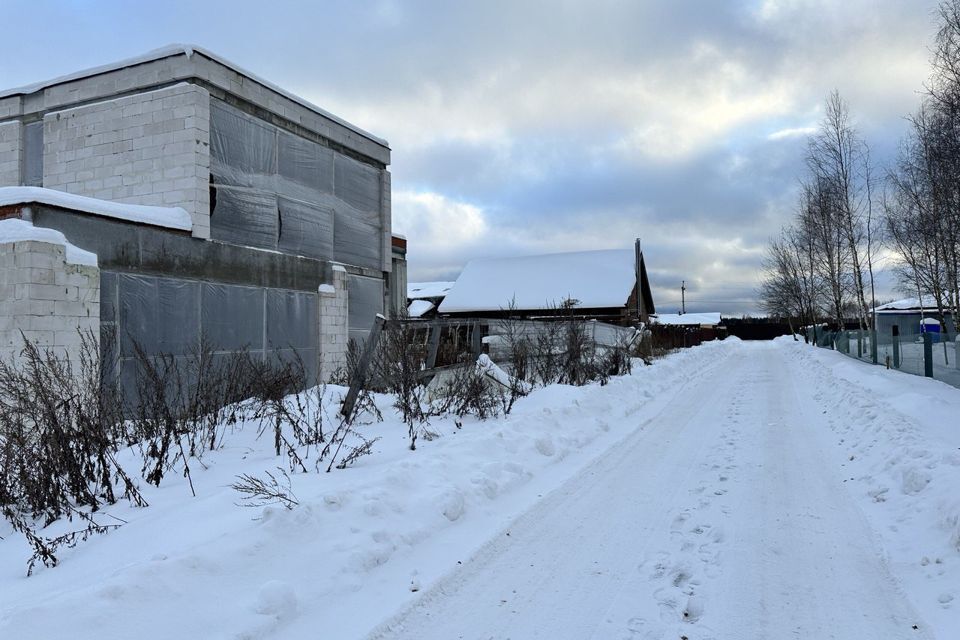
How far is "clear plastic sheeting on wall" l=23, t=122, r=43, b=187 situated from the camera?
13.9 metres

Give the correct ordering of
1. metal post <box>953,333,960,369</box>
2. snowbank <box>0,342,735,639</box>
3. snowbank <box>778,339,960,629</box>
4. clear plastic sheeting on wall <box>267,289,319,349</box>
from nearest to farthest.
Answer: snowbank <box>0,342,735,639</box>
snowbank <box>778,339,960,629</box>
metal post <box>953,333,960,369</box>
clear plastic sheeting on wall <box>267,289,319,349</box>

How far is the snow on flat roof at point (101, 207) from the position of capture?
9328mm

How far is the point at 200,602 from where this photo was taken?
330cm

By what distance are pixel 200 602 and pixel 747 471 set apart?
217 inches

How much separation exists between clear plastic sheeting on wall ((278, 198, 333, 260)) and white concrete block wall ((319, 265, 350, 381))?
0.71 m

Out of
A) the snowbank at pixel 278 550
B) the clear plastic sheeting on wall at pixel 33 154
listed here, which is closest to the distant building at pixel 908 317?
the snowbank at pixel 278 550

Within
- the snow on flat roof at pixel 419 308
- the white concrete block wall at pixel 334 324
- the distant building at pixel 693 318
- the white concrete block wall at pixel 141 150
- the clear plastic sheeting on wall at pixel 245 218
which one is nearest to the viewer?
the white concrete block wall at pixel 141 150

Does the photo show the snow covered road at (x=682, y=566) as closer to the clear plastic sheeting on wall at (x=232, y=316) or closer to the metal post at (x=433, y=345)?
the metal post at (x=433, y=345)

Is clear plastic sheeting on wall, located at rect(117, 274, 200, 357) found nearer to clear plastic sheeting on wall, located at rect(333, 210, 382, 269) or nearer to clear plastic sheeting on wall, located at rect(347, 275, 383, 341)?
clear plastic sheeting on wall, located at rect(333, 210, 382, 269)

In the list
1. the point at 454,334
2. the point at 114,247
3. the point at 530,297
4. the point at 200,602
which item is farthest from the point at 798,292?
the point at 200,602

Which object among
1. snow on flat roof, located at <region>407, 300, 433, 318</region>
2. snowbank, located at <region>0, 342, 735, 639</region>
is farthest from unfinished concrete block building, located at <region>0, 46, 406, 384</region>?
snow on flat roof, located at <region>407, 300, 433, 318</region>

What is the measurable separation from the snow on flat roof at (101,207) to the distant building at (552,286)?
2226 centimetres

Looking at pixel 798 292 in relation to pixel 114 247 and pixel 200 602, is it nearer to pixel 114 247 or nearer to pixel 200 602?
pixel 114 247

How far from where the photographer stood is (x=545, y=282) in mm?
37531
